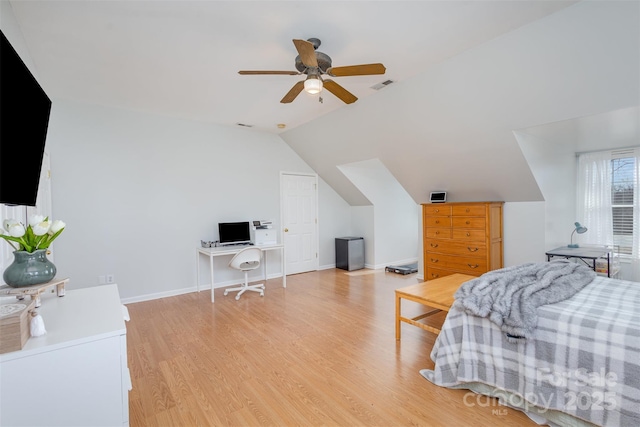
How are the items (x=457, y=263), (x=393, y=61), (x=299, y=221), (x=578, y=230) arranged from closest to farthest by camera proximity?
(x=393, y=61) → (x=578, y=230) → (x=457, y=263) → (x=299, y=221)

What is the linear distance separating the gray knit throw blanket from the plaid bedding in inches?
2.5

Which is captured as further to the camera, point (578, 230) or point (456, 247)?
point (456, 247)

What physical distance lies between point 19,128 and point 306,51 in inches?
66.0

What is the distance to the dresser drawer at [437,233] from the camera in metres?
4.52

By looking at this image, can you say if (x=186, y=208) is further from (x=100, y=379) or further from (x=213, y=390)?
(x=100, y=379)

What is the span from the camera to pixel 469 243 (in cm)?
425

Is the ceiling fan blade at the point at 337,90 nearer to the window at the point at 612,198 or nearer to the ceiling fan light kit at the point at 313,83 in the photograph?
the ceiling fan light kit at the point at 313,83

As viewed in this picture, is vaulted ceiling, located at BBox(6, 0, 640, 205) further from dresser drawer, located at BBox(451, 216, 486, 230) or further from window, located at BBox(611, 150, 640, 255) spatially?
window, located at BBox(611, 150, 640, 255)

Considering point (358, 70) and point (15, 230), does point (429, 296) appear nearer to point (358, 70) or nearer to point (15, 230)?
point (358, 70)

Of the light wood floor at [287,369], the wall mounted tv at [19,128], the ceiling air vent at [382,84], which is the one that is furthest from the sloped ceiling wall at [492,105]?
the wall mounted tv at [19,128]

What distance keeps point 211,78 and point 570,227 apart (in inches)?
212

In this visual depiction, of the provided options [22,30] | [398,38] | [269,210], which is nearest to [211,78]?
[22,30]

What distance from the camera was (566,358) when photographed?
68.1 inches

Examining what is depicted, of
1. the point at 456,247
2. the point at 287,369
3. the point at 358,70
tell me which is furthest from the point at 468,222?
the point at 287,369
